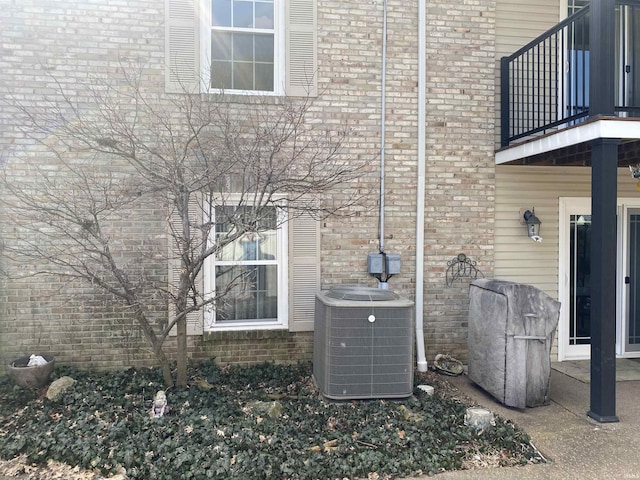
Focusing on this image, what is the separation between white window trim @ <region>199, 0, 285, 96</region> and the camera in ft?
18.9

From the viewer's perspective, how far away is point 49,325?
550cm

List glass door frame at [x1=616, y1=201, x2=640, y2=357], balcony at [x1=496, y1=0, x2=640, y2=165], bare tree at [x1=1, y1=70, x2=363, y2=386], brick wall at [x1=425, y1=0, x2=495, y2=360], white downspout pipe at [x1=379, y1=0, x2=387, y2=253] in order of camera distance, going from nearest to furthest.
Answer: bare tree at [x1=1, y1=70, x2=363, y2=386]
balcony at [x1=496, y1=0, x2=640, y2=165]
white downspout pipe at [x1=379, y1=0, x2=387, y2=253]
brick wall at [x1=425, y1=0, x2=495, y2=360]
glass door frame at [x1=616, y1=201, x2=640, y2=357]

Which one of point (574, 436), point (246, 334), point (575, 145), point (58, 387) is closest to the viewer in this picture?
point (574, 436)

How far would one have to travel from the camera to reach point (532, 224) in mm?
6211

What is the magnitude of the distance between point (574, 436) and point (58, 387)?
4.99 meters

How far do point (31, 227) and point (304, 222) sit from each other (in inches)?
124

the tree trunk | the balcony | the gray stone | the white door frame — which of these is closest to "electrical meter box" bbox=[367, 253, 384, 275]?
the balcony

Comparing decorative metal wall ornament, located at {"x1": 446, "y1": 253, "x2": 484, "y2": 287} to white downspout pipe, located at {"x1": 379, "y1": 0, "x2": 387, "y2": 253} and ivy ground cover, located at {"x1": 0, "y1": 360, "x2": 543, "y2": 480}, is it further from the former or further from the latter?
ivy ground cover, located at {"x1": 0, "y1": 360, "x2": 543, "y2": 480}

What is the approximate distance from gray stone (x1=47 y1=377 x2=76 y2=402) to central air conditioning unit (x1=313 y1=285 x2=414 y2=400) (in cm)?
265

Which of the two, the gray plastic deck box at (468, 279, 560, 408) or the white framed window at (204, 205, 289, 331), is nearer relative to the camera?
the gray plastic deck box at (468, 279, 560, 408)

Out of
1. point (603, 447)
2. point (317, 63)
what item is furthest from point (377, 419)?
point (317, 63)

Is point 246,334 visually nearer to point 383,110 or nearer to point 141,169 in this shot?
point 141,169

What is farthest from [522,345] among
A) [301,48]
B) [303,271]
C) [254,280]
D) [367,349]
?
[301,48]

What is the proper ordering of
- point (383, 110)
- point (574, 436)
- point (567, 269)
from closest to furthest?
point (574, 436) → point (383, 110) → point (567, 269)
